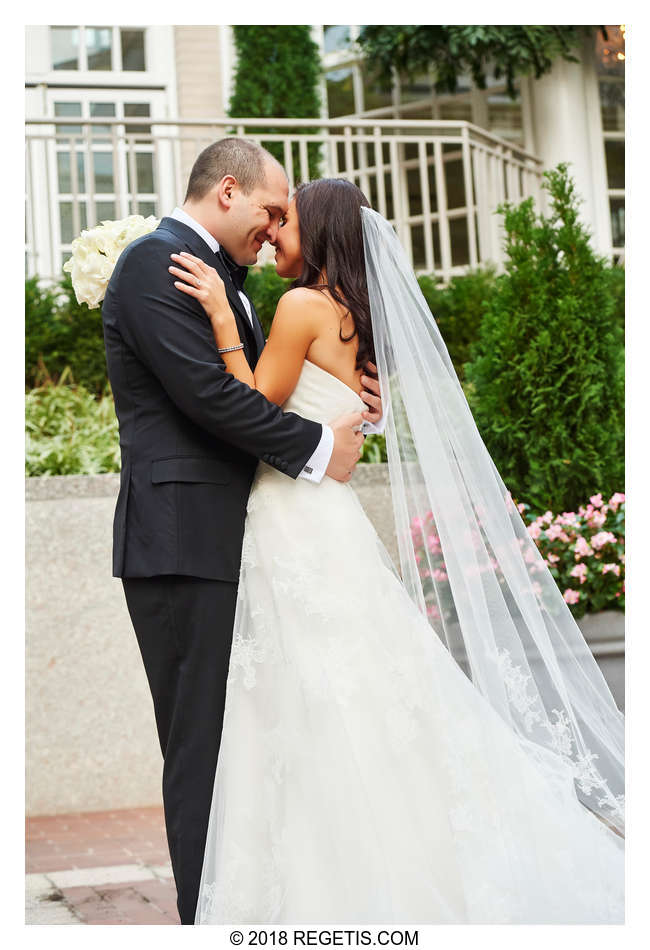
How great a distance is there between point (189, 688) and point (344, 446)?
0.78 meters

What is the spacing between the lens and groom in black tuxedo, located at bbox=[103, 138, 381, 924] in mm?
2688

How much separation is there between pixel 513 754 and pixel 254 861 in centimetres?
74

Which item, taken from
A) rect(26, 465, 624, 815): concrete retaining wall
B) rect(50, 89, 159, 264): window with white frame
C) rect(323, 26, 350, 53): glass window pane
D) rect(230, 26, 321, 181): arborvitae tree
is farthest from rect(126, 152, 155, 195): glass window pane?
rect(26, 465, 624, 815): concrete retaining wall

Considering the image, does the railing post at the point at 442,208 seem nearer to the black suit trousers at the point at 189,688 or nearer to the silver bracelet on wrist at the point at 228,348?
the silver bracelet on wrist at the point at 228,348

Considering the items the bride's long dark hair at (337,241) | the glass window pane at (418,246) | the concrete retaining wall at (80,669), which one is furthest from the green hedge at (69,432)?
the glass window pane at (418,246)

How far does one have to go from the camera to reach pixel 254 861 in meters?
2.69

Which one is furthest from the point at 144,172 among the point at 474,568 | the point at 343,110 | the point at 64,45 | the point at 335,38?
the point at 474,568

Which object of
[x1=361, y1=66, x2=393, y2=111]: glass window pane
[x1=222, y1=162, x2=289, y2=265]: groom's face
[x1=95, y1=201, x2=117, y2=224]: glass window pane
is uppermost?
[x1=361, y1=66, x2=393, y2=111]: glass window pane

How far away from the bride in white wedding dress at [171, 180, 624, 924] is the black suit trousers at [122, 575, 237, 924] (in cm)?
5

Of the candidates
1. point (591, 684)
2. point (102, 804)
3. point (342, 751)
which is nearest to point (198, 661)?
point (342, 751)

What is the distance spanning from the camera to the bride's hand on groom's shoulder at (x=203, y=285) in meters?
2.72

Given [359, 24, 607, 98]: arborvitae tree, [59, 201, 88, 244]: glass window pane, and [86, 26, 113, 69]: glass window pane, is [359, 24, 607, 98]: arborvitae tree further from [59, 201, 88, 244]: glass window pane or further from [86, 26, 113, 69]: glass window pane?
[59, 201, 88, 244]: glass window pane

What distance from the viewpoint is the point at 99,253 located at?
307 cm

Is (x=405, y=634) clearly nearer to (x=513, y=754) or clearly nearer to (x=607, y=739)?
(x=513, y=754)
